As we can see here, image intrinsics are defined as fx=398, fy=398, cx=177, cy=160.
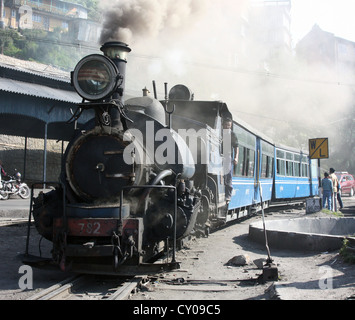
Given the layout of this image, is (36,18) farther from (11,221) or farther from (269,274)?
(269,274)

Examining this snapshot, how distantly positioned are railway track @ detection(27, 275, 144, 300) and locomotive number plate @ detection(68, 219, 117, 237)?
0.60m

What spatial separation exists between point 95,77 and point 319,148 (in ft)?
31.4

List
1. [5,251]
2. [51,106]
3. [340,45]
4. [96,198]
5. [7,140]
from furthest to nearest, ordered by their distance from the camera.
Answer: [340,45], [7,140], [51,106], [5,251], [96,198]

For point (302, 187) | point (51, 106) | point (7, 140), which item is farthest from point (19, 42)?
point (302, 187)

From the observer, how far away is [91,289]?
15.5 feet

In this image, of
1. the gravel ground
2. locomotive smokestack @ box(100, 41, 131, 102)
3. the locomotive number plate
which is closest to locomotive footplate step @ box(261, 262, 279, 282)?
the gravel ground

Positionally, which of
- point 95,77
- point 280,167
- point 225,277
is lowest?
point 225,277

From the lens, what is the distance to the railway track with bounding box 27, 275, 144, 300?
417 centimetres

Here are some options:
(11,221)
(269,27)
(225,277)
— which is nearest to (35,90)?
(11,221)

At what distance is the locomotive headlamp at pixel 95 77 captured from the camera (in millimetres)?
4930

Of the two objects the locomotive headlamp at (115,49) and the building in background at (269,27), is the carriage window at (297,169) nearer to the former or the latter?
the locomotive headlamp at (115,49)

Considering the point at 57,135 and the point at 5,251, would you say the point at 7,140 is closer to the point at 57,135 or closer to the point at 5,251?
the point at 57,135

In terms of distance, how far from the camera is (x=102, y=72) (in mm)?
4977

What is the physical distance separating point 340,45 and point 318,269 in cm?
5628
